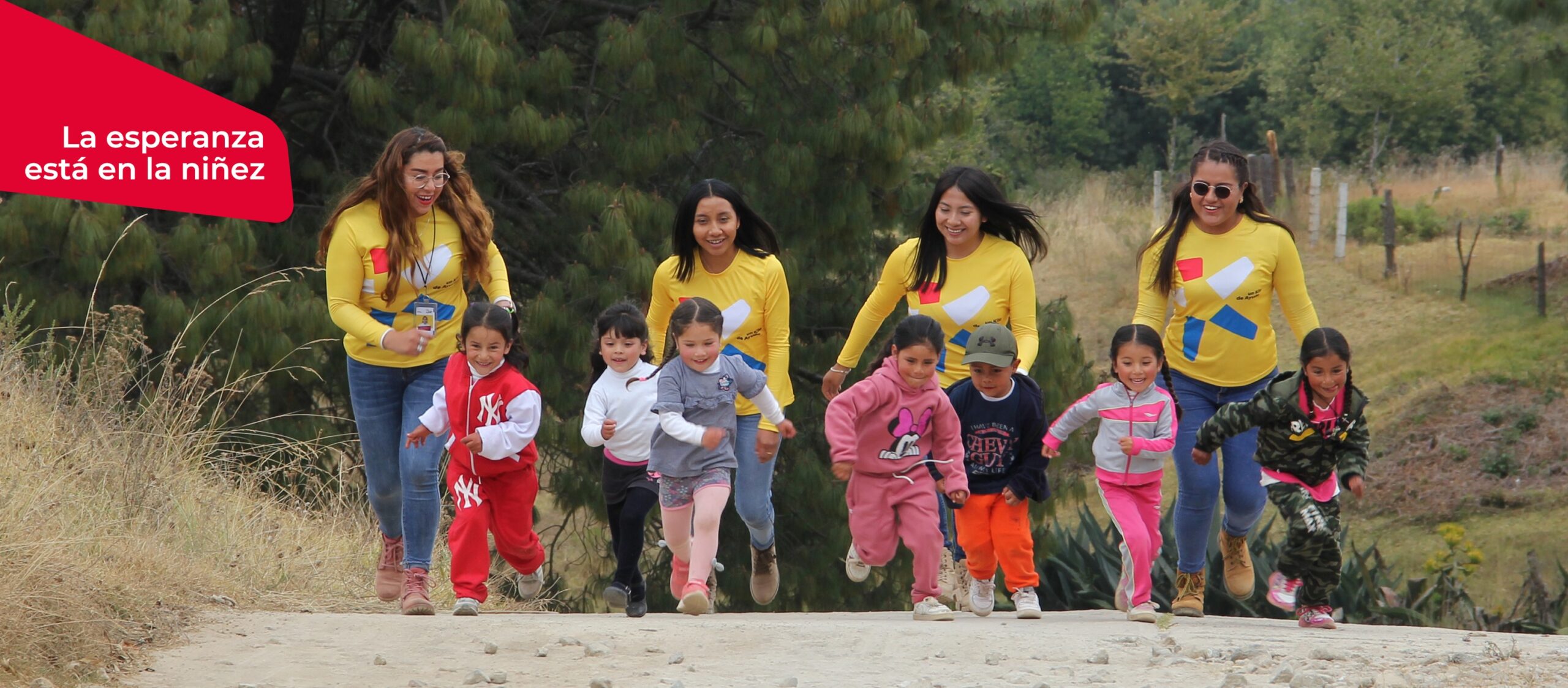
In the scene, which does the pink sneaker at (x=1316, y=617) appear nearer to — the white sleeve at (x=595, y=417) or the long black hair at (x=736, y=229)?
the long black hair at (x=736, y=229)

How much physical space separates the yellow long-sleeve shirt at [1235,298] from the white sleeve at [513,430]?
2621 mm

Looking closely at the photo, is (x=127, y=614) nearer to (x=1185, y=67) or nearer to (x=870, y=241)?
(x=870, y=241)

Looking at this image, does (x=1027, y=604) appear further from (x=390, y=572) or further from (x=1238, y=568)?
(x=390, y=572)

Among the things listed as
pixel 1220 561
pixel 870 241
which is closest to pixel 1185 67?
pixel 870 241

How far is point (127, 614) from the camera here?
17.8ft

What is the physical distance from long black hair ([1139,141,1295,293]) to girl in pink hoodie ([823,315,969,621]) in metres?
0.99

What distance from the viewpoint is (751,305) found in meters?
6.79

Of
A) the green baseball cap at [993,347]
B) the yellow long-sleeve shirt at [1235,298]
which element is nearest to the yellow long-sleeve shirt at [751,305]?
the green baseball cap at [993,347]

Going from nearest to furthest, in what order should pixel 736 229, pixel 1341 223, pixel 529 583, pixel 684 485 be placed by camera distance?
1. pixel 684 485
2. pixel 529 583
3. pixel 736 229
4. pixel 1341 223

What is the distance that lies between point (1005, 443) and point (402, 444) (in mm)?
2380

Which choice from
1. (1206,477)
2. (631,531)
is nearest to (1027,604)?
(1206,477)

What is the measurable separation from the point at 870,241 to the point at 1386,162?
25.1 m

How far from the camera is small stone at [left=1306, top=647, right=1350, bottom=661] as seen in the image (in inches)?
206

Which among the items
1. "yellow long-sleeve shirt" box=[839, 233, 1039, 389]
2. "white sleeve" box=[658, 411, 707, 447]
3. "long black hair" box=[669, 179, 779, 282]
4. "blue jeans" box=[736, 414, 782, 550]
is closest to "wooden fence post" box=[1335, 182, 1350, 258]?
"yellow long-sleeve shirt" box=[839, 233, 1039, 389]
